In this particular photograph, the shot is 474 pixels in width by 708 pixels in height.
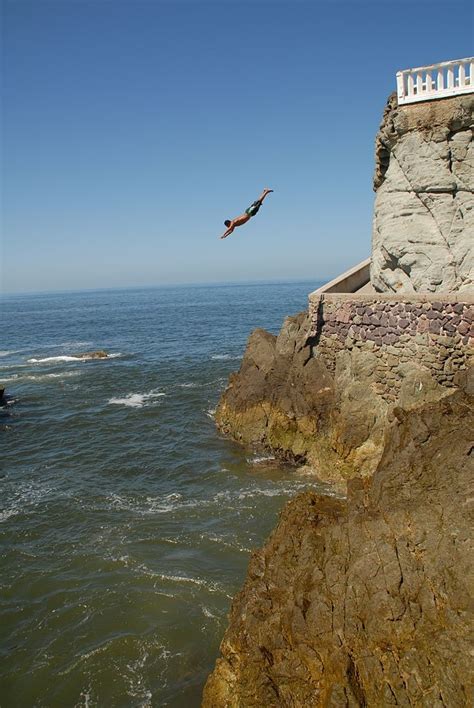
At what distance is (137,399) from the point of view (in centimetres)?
2555

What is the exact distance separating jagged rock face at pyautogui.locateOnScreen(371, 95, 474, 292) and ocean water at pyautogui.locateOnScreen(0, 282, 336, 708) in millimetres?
7497

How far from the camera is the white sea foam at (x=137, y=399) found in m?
24.7

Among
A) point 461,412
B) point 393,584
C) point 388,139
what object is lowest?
point 393,584

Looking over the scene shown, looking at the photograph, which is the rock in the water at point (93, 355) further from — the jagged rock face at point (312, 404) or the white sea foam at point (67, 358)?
the jagged rock face at point (312, 404)

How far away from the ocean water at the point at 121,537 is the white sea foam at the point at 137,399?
0.20 m

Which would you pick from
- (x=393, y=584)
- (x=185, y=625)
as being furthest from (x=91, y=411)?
(x=393, y=584)

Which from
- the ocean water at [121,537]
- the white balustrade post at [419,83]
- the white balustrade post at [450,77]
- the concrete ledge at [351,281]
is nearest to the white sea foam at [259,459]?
the ocean water at [121,537]

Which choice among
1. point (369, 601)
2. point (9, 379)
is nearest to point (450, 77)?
point (369, 601)

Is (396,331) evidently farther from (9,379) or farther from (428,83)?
(9,379)

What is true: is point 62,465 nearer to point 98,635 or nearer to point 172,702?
point 98,635

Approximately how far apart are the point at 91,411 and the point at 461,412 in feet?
60.3

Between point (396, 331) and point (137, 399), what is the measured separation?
14957 mm

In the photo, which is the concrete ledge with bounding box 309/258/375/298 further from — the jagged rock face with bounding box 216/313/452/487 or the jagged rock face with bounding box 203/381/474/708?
the jagged rock face with bounding box 203/381/474/708

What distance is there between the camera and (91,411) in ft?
77.9
